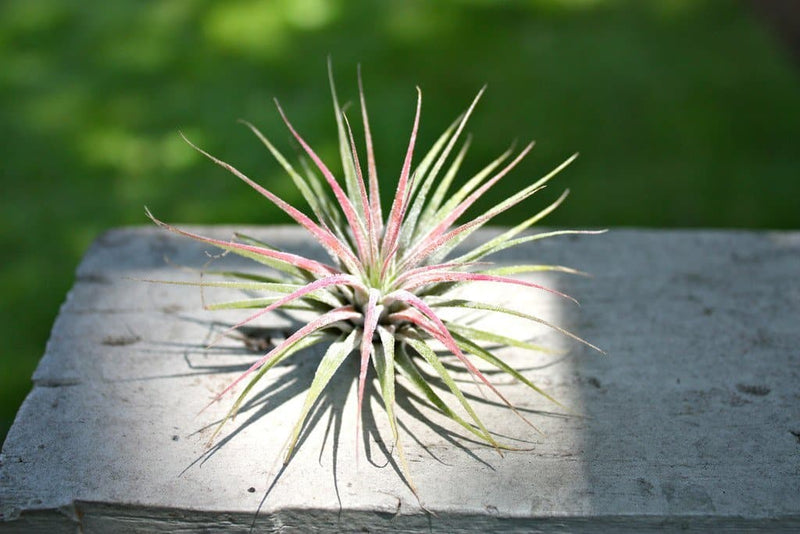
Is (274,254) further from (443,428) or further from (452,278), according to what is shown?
(443,428)

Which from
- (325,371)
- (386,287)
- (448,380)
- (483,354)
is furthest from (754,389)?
(325,371)

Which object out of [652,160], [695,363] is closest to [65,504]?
[695,363]

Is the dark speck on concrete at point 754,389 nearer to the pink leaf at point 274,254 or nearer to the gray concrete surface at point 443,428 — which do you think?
the gray concrete surface at point 443,428

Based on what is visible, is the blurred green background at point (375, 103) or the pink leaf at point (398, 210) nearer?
the pink leaf at point (398, 210)

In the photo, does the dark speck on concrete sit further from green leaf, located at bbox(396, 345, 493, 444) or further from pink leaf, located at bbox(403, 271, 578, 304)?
green leaf, located at bbox(396, 345, 493, 444)

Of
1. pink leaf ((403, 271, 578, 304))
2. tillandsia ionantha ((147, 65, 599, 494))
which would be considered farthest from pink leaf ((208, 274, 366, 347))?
pink leaf ((403, 271, 578, 304))

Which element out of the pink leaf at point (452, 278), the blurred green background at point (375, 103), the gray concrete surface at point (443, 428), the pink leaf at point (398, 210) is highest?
the blurred green background at point (375, 103)

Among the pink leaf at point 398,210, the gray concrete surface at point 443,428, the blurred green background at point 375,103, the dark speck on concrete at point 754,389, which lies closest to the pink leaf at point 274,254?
the pink leaf at point 398,210
